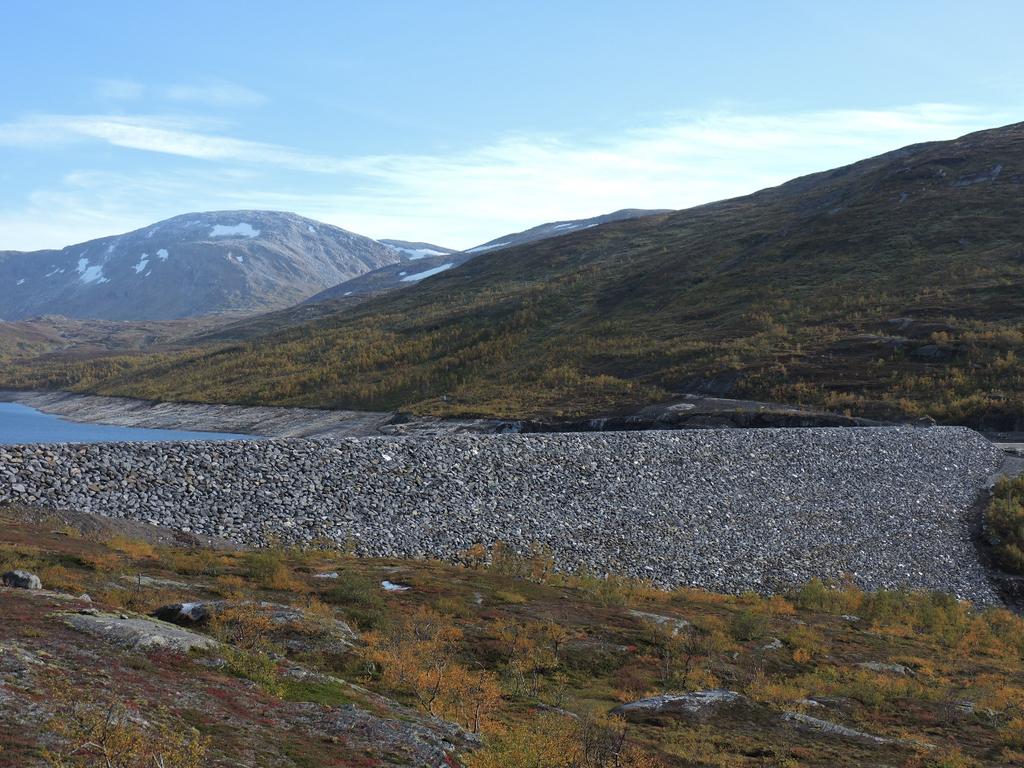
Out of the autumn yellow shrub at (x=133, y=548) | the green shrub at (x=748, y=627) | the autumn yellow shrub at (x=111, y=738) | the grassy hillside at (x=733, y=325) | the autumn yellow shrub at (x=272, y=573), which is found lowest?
the green shrub at (x=748, y=627)

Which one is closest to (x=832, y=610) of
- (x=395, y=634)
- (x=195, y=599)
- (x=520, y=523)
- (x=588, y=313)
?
(x=520, y=523)

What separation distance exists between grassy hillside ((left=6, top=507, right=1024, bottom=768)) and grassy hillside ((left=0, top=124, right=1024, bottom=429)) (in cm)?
4758

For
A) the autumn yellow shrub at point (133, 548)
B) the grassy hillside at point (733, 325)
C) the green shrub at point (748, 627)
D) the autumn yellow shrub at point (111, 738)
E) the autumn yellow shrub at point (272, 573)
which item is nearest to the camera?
the autumn yellow shrub at point (111, 738)

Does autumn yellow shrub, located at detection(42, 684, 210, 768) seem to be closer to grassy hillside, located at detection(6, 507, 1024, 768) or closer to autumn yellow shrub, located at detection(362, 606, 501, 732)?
grassy hillside, located at detection(6, 507, 1024, 768)

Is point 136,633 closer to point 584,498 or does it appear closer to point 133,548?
point 133,548

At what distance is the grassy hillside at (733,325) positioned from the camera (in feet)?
236

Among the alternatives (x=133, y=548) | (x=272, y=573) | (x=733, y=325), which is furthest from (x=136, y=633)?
(x=733, y=325)

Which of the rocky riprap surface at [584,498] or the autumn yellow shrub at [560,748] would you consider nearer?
the autumn yellow shrub at [560,748]

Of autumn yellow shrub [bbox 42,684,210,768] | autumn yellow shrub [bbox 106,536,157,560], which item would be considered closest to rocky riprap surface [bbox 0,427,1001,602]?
autumn yellow shrub [bbox 106,536,157,560]

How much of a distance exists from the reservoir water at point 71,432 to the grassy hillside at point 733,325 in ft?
43.8

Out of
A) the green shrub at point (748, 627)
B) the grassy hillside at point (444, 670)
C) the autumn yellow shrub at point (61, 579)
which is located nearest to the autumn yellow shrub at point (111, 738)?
the grassy hillside at point (444, 670)

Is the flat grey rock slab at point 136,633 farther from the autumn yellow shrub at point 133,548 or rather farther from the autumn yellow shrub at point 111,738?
the autumn yellow shrub at point 133,548

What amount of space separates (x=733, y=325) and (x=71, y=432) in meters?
79.1

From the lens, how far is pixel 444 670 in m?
13.9
